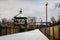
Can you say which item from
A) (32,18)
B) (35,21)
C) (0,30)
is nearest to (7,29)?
(0,30)

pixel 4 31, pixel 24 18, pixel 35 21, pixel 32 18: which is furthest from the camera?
pixel 32 18

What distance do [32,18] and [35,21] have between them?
2.38m

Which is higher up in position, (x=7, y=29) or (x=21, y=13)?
(x=21, y=13)

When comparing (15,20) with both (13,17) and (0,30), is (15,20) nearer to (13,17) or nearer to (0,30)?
(13,17)

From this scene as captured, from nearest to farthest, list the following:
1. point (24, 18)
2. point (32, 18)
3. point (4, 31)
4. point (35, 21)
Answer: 1. point (4, 31)
2. point (24, 18)
3. point (35, 21)
4. point (32, 18)

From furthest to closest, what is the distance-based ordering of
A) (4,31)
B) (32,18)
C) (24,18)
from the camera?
1. (32,18)
2. (24,18)
3. (4,31)

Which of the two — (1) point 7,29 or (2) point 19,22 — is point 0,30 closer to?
(1) point 7,29

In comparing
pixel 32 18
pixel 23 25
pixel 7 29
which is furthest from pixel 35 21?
pixel 7 29

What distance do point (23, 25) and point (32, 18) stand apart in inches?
245

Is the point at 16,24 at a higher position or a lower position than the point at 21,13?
lower

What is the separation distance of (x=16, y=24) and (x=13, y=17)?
1009 mm

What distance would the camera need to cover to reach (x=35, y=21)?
22906 millimetres

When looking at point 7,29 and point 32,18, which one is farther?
point 32,18

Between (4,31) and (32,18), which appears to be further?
(32,18)
